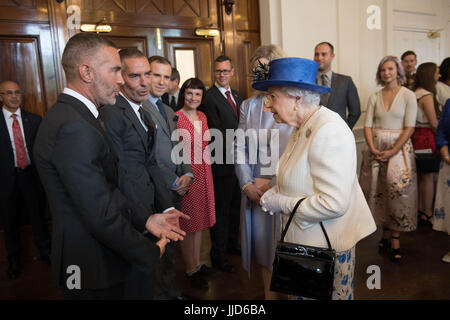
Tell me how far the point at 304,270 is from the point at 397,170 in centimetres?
226

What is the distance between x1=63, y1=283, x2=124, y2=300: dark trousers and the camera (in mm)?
1409

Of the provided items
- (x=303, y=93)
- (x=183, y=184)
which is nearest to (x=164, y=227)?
(x=303, y=93)

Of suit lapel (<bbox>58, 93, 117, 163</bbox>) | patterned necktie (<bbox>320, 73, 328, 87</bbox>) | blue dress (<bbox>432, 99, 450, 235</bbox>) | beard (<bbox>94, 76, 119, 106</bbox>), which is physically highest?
patterned necktie (<bbox>320, 73, 328, 87</bbox>)

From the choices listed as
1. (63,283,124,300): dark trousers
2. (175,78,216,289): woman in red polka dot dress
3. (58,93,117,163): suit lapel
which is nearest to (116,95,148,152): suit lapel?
(58,93,117,163): suit lapel

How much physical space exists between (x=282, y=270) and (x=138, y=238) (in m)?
0.63

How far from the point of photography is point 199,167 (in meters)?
2.87

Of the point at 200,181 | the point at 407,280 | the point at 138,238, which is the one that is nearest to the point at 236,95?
the point at 200,181

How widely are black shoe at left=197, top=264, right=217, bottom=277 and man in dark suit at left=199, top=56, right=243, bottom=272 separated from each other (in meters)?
0.08

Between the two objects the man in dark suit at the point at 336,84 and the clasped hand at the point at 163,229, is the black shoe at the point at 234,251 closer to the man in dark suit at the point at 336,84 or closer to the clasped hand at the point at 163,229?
the man in dark suit at the point at 336,84

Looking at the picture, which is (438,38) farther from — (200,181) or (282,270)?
(282,270)

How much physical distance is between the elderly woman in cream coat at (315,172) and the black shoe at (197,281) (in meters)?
1.43

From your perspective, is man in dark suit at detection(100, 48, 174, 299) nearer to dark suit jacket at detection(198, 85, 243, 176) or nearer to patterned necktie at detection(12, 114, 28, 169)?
dark suit jacket at detection(198, 85, 243, 176)
